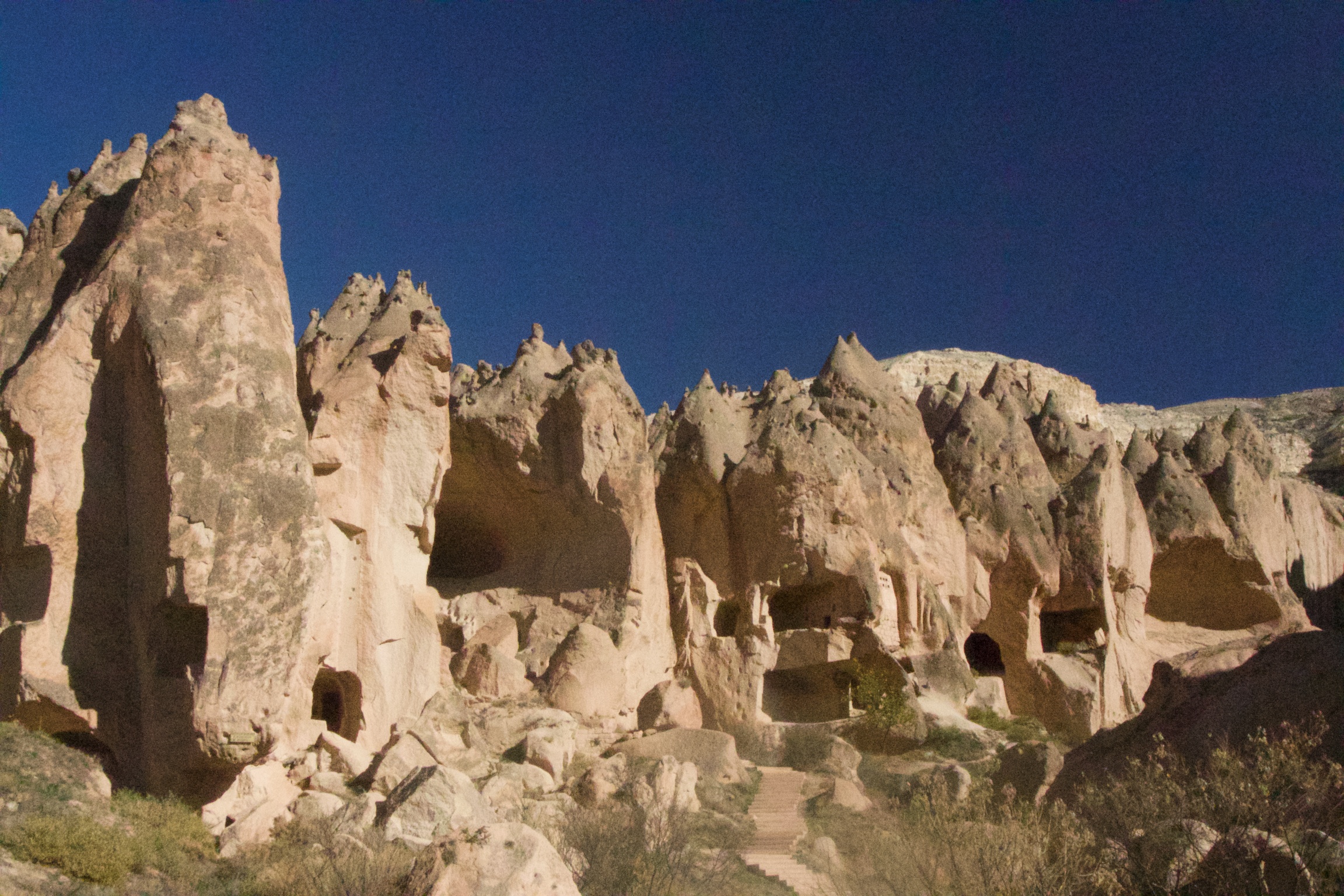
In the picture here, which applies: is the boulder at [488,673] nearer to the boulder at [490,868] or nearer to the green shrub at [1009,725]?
the boulder at [490,868]

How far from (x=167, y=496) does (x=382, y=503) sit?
3.84 metres

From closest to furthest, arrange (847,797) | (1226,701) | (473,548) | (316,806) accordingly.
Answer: (316,806), (1226,701), (847,797), (473,548)

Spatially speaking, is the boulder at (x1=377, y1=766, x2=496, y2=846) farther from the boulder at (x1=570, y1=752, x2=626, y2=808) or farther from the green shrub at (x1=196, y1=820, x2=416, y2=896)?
the boulder at (x1=570, y1=752, x2=626, y2=808)

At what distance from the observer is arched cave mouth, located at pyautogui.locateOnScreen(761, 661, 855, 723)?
1909cm

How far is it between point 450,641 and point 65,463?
6.65 meters

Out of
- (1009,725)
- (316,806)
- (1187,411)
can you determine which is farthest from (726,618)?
(1187,411)

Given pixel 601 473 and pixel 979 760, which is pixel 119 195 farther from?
pixel 979 760

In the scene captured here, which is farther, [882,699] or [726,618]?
[726,618]

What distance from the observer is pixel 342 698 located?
46.1 feet

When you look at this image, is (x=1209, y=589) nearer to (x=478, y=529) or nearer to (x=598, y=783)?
(x=478, y=529)

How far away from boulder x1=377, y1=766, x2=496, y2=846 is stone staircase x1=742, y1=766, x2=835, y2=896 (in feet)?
12.3

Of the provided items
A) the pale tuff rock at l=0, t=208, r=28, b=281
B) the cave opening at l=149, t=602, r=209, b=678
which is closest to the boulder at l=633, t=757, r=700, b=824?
the cave opening at l=149, t=602, r=209, b=678

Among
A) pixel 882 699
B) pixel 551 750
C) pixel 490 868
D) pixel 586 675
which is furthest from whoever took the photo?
pixel 882 699

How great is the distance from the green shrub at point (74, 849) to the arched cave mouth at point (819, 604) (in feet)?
39.9
